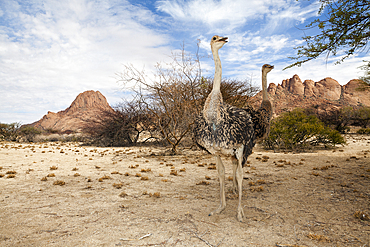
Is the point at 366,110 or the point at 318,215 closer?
the point at 318,215

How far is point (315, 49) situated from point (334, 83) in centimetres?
9698

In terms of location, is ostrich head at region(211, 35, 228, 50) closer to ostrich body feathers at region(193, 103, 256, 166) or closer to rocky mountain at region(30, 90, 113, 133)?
ostrich body feathers at region(193, 103, 256, 166)

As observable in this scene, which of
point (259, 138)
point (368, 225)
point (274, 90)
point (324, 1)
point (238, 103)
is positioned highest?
point (274, 90)

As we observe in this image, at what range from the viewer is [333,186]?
A: 5.35m

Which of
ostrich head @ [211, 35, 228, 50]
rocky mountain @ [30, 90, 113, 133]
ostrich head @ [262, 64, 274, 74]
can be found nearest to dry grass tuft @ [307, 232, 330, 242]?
ostrich head @ [211, 35, 228, 50]

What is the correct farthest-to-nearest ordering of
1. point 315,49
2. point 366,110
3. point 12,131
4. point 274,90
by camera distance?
1. point 274,90
2. point 366,110
3. point 12,131
4. point 315,49

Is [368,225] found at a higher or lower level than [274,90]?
lower

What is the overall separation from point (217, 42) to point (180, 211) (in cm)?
318

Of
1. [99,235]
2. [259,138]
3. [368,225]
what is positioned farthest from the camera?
[259,138]

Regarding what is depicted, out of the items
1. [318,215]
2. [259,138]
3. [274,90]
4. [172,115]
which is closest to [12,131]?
[172,115]

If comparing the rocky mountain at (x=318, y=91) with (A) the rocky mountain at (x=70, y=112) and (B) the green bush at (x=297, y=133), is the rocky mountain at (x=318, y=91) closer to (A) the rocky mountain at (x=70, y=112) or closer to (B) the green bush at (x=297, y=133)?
(B) the green bush at (x=297, y=133)

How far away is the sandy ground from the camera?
304cm

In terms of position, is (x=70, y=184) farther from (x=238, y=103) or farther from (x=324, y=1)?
(x=238, y=103)

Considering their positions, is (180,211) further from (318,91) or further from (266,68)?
(318,91)
